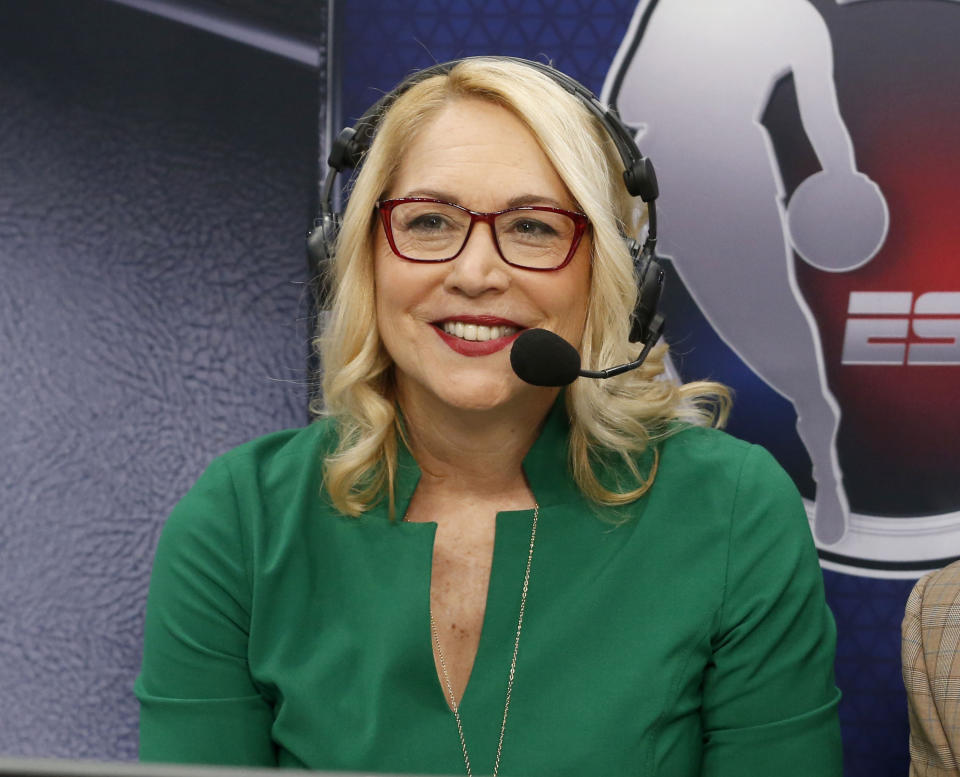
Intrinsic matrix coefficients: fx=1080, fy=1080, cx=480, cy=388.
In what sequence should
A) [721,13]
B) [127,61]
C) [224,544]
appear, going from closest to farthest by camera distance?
[224,544], [721,13], [127,61]

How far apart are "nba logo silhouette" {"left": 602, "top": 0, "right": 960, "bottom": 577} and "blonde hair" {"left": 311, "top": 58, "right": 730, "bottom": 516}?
8.7 inches

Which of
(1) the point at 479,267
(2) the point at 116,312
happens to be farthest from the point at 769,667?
(2) the point at 116,312

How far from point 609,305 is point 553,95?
9.5 inches

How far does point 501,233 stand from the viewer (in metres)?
1.17

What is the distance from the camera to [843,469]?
4.88 feet

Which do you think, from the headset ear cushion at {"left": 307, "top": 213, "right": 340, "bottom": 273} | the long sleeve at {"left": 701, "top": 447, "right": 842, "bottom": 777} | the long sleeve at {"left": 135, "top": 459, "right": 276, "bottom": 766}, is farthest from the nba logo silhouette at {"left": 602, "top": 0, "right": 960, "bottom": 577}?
the long sleeve at {"left": 135, "top": 459, "right": 276, "bottom": 766}

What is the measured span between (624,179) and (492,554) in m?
0.45

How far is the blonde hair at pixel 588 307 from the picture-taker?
46.8 inches

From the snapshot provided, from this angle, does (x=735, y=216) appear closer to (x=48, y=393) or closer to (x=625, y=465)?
(x=625, y=465)

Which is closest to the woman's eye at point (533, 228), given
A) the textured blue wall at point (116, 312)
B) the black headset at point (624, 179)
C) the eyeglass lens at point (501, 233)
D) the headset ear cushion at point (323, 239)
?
the eyeglass lens at point (501, 233)

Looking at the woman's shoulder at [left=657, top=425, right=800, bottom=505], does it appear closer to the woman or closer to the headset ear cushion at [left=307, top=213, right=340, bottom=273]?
the woman

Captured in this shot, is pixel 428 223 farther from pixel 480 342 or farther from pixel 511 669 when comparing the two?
pixel 511 669

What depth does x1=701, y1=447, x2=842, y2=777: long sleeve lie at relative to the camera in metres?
1.14

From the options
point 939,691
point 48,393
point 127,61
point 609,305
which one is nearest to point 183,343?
point 48,393
